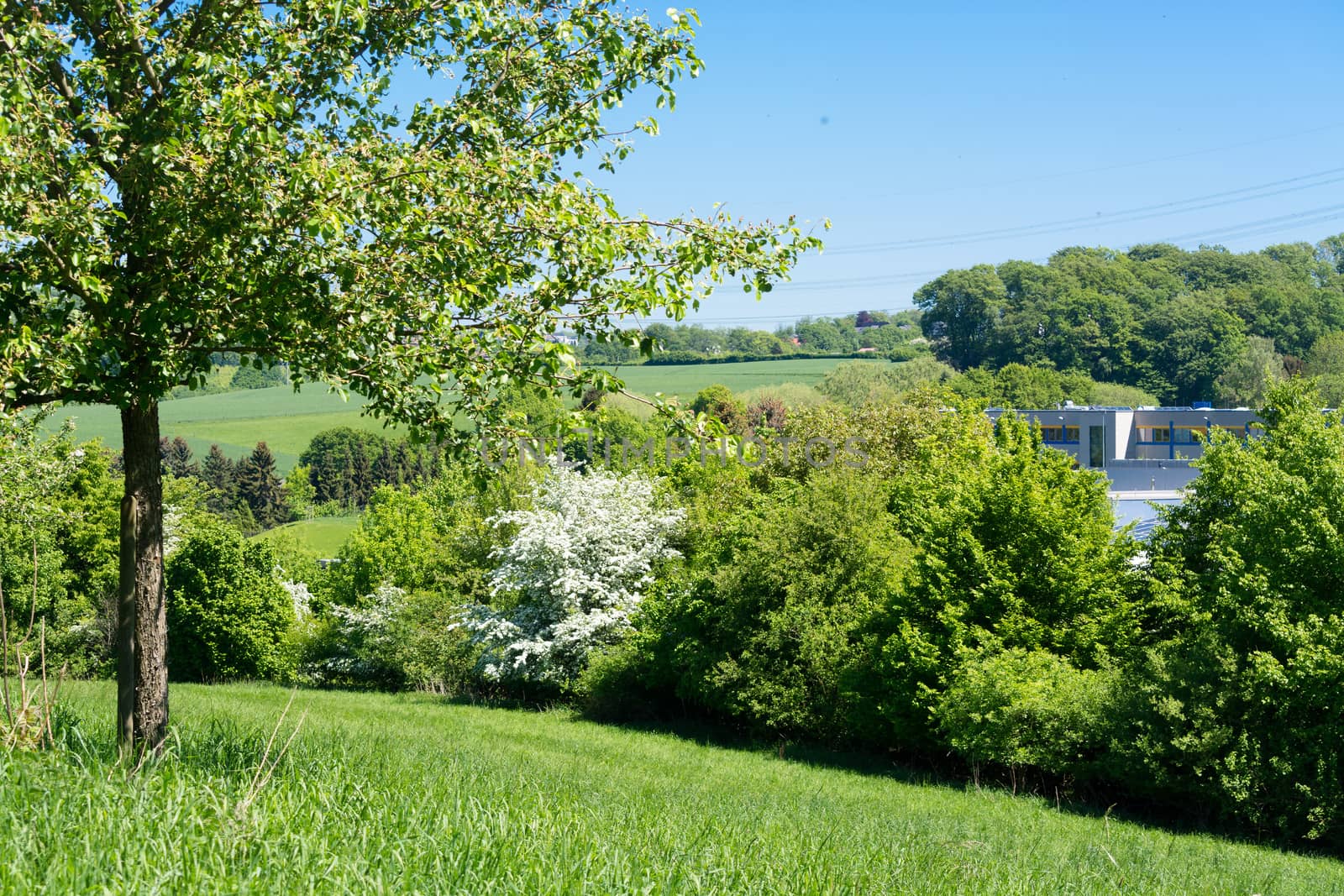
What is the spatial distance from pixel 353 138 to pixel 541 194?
4.96 feet

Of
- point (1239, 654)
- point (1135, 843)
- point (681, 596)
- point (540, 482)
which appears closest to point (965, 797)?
point (1239, 654)

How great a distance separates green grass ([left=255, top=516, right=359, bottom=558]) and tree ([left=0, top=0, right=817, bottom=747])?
85777mm

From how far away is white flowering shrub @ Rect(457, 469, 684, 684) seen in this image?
3259 cm

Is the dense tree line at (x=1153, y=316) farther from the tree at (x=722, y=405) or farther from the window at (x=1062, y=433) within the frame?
the window at (x=1062, y=433)

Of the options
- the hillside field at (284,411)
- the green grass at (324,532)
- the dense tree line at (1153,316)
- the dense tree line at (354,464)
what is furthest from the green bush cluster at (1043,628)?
the dense tree line at (1153,316)

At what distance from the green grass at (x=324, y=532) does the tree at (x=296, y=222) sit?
8578 centimetres

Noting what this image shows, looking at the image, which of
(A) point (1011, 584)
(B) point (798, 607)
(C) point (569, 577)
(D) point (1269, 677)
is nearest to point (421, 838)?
(D) point (1269, 677)

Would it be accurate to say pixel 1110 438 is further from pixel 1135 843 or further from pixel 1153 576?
pixel 1135 843

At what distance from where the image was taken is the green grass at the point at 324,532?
95.2 m

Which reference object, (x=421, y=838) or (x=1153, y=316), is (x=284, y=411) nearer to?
(x=1153, y=316)

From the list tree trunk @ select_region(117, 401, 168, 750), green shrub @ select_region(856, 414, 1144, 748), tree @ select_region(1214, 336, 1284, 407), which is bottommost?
green shrub @ select_region(856, 414, 1144, 748)

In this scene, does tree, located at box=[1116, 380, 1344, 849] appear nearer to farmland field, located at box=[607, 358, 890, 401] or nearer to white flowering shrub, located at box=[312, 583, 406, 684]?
white flowering shrub, located at box=[312, 583, 406, 684]

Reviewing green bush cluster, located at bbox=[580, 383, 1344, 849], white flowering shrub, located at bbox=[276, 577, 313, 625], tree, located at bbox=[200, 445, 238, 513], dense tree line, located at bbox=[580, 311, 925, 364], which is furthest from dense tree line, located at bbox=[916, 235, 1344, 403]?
green bush cluster, located at bbox=[580, 383, 1344, 849]

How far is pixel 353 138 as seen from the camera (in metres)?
8.23
